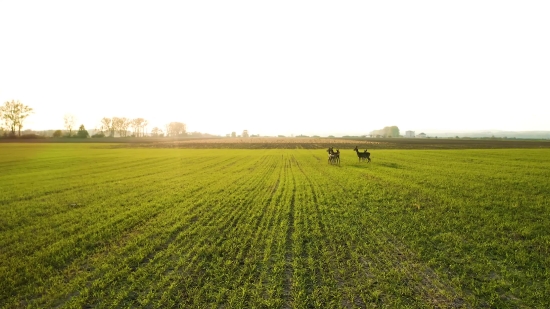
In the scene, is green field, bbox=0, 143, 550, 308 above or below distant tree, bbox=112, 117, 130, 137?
below

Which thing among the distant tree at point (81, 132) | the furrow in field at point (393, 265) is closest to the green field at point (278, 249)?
the furrow in field at point (393, 265)

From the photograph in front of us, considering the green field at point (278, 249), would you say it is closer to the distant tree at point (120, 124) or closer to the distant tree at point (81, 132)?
the distant tree at point (81, 132)

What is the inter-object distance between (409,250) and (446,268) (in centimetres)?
125

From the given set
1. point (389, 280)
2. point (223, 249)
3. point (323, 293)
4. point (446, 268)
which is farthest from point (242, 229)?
point (446, 268)

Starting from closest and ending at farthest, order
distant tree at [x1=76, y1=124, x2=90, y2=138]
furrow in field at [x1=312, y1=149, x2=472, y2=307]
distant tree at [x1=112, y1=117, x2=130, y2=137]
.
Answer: furrow in field at [x1=312, y1=149, x2=472, y2=307] < distant tree at [x1=76, y1=124, x2=90, y2=138] < distant tree at [x1=112, y1=117, x2=130, y2=137]

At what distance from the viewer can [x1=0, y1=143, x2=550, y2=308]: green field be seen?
6398 mm

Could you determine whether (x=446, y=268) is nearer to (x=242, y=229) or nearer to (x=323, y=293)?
(x=323, y=293)

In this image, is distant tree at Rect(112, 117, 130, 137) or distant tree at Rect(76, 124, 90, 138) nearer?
distant tree at Rect(76, 124, 90, 138)

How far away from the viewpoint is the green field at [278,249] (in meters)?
6.40

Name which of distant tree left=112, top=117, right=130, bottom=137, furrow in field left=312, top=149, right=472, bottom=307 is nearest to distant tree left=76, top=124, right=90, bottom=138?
distant tree left=112, top=117, right=130, bottom=137

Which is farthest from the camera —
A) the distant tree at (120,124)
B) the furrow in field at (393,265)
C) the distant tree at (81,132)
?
the distant tree at (120,124)

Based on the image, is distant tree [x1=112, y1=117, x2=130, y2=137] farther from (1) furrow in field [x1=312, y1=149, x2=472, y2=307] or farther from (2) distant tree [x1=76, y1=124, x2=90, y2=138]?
(1) furrow in field [x1=312, y1=149, x2=472, y2=307]

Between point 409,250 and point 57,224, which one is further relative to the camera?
point 57,224

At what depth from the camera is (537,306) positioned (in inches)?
236
